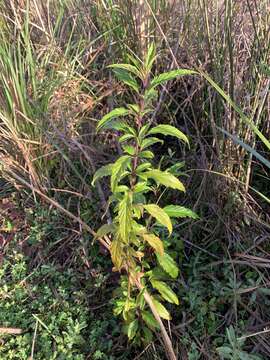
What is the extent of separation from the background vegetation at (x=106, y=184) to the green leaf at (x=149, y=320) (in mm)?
99

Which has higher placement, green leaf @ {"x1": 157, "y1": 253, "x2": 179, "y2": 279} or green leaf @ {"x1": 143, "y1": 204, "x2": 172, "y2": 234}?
green leaf @ {"x1": 143, "y1": 204, "x2": 172, "y2": 234}

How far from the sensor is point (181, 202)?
1950 mm

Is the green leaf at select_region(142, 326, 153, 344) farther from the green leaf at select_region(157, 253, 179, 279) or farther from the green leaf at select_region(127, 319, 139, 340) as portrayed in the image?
the green leaf at select_region(157, 253, 179, 279)

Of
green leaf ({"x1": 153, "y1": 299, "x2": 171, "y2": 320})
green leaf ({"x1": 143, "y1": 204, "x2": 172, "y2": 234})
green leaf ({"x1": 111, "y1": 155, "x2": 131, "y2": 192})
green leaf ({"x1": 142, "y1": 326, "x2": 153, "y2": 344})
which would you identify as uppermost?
green leaf ({"x1": 111, "y1": 155, "x2": 131, "y2": 192})

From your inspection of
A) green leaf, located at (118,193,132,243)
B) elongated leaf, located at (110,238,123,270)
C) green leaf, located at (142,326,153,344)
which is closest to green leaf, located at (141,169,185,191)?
green leaf, located at (118,193,132,243)

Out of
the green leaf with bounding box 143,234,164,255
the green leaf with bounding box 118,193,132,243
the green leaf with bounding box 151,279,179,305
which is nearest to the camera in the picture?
the green leaf with bounding box 118,193,132,243

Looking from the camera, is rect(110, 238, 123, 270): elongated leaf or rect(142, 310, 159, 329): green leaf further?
rect(142, 310, 159, 329): green leaf

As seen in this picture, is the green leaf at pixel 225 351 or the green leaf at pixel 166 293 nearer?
the green leaf at pixel 225 351

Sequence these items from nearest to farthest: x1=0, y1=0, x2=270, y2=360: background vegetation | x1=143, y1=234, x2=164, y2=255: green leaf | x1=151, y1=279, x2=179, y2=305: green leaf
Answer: x1=143, y1=234, x2=164, y2=255: green leaf → x1=151, y1=279, x2=179, y2=305: green leaf → x1=0, y1=0, x2=270, y2=360: background vegetation

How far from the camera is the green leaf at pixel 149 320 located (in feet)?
4.97

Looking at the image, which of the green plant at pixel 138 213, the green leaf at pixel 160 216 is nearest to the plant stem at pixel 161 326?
the green plant at pixel 138 213

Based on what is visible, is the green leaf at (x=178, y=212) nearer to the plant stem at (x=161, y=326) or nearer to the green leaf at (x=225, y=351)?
the plant stem at (x=161, y=326)

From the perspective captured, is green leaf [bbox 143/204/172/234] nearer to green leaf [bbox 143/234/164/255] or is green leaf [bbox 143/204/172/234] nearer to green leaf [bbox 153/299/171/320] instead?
green leaf [bbox 143/234/164/255]

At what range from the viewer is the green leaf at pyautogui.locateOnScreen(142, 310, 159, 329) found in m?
1.52
